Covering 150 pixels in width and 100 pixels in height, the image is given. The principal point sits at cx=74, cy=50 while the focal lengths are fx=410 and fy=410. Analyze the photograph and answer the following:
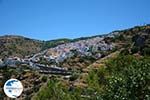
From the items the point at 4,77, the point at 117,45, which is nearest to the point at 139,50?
the point at 4,77

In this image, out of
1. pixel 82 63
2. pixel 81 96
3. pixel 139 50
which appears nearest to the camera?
pixel 81 96

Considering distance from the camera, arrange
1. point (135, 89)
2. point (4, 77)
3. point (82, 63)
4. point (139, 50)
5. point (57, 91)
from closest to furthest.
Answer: point (135, 89) < point (57, 91) < point (139, 50) < point (4, 77) < point (82, 63)

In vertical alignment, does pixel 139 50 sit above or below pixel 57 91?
above

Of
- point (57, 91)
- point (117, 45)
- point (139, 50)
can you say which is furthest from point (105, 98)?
point (117, 45)

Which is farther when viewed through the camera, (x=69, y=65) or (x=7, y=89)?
(x=69, y=65)

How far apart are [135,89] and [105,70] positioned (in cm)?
3312

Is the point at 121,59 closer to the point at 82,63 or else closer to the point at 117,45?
the point at 82,63

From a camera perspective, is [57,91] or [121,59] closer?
[121,59]

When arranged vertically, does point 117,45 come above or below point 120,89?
above

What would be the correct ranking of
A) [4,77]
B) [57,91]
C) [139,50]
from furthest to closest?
[4,77]
[139,50]
[57,91]

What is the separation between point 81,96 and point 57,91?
22.3 ft

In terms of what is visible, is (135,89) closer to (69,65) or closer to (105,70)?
(105,70)

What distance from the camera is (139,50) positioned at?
382 ft

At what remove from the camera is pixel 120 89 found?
2539cm
